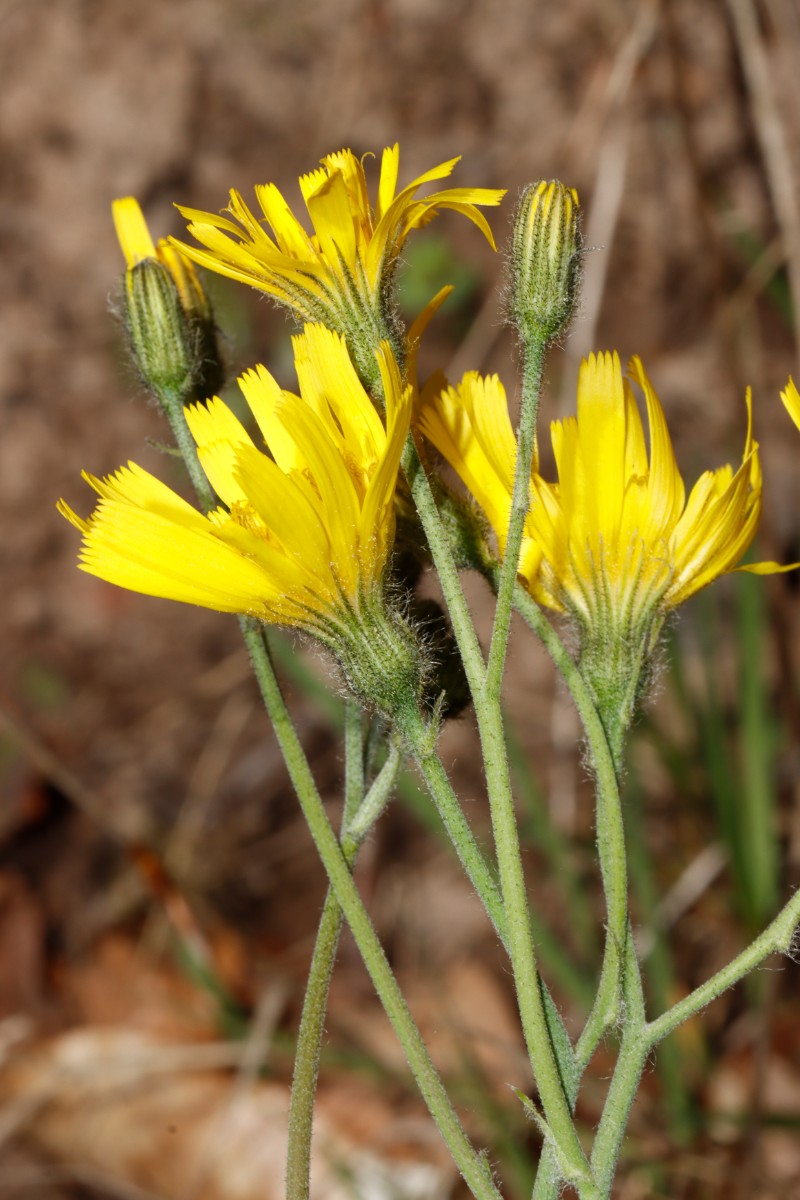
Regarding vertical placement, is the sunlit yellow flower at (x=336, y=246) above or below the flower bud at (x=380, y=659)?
above

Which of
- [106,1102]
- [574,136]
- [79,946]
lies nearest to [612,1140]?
[106,1102]

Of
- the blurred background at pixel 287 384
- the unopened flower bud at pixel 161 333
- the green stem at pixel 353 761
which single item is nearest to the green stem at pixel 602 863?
the green stem at pixel 353 761

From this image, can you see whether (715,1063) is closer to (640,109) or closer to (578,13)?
(640,109)

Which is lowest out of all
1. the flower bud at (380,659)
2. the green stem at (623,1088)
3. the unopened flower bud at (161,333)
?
the green stem at (623,1088)

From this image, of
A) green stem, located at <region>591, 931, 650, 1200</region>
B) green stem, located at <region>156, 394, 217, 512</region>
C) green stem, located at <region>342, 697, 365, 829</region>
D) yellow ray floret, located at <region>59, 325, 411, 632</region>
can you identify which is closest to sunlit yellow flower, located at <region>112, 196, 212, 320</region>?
green stem, located at <region>156, 394, 217, 512</region>

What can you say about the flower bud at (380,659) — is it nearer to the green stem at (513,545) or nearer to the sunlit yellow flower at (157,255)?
the green stem at (513,545)

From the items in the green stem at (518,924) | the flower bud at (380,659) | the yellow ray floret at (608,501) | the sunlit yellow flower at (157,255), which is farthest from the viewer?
the sunlit yellow flower at (157,255)
